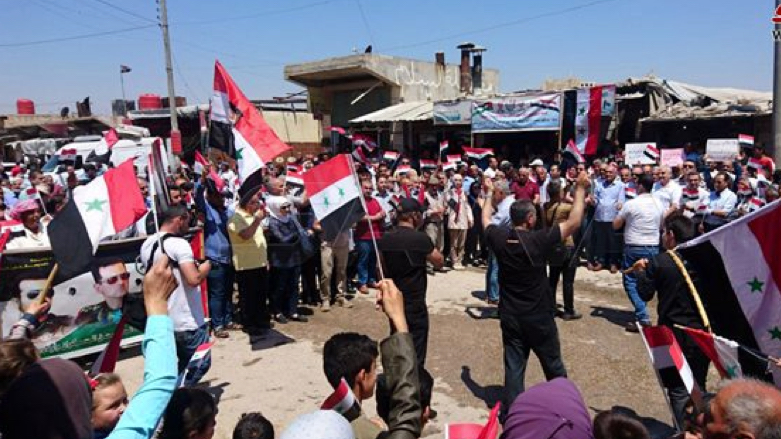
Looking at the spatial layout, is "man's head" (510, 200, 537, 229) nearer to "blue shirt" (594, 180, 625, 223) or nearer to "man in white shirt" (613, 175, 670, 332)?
"man in white shirt" (613, 175, 670, 332)

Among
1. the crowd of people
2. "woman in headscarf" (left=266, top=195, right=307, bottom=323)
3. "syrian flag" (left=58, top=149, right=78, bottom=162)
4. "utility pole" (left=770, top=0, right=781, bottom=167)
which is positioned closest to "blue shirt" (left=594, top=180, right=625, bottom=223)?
the crowd of people

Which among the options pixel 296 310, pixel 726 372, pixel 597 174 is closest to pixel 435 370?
pixel 296 310

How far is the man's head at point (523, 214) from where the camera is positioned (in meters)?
4.66

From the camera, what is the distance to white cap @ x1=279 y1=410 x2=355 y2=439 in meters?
1.92

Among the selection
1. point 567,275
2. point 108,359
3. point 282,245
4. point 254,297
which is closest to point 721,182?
point 567,275

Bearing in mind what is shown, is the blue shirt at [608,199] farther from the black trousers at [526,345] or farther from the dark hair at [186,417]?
the dark hair at [186,417]

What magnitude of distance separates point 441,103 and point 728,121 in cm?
886

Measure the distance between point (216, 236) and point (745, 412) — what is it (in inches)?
243

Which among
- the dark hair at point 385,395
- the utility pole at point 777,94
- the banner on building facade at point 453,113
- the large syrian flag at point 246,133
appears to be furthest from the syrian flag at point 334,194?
the banner on building facade at point 453,113

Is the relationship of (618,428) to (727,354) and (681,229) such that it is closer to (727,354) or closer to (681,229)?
(727,354)

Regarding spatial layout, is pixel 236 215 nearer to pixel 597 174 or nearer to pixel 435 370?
pixel 435 370

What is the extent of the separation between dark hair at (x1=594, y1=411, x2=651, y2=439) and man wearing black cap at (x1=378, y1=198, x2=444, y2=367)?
2597 mm

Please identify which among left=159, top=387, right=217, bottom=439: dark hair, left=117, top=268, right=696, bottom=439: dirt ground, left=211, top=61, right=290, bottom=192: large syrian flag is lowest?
left=117, top=268, right=696, bottom=439: dirt ground

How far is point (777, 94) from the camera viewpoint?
472 inches
